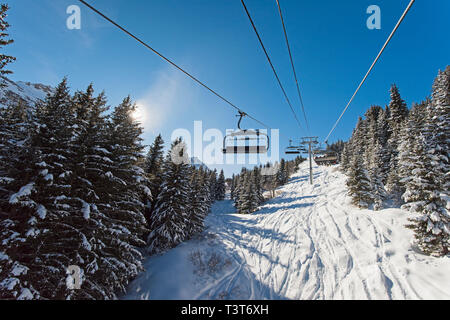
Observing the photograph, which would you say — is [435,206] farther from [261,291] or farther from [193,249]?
[193,249]

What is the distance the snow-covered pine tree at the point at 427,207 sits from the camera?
1048 cm

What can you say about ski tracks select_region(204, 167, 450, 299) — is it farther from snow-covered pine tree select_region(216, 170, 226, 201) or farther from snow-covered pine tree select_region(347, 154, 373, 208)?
snow-covered pine tree select_region(216, 170, 226, 201)

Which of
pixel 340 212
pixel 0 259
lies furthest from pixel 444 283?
pixel 0 259

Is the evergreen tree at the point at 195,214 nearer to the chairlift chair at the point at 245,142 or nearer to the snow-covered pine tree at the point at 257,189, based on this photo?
the chairlift chair at the point at 245,142

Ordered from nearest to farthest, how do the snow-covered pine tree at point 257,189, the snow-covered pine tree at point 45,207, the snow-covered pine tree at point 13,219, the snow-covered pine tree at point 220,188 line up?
the snow-covered pine tree at point 13,219
the snow-covered pine tree at point 45,207
the snow-covered pine tree at point 257,189
the snow-covered pine tree at point 220,188

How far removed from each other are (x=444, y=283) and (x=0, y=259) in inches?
763

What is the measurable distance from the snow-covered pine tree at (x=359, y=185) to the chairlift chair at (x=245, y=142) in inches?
689

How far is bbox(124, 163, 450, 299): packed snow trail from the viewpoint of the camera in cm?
886

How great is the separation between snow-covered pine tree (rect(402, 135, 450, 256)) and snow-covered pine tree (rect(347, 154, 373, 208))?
26.6 ft

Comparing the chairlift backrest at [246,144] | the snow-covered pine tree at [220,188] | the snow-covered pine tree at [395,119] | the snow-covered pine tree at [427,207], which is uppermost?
the snow-covered pine tree at [395,119]

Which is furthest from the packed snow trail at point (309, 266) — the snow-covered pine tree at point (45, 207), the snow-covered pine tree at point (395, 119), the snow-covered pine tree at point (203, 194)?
the snow-covered pine tree at point (395, 119)

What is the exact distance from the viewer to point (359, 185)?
21250 millimetres

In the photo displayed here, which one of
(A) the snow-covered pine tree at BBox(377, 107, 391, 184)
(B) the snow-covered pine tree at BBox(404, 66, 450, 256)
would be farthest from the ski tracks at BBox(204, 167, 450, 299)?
(A) the snow-covered pine tree at BBox(377, 107, 391, 184)
